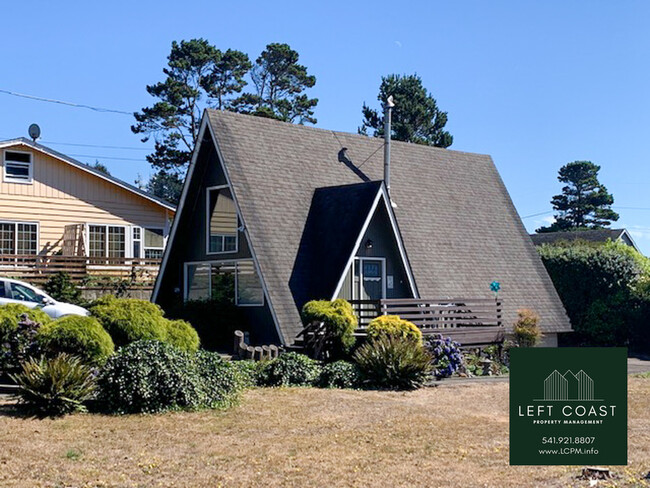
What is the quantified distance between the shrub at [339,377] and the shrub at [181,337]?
Answer: 2.78 m

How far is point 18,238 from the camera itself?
111ft

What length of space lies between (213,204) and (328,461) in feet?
55.7

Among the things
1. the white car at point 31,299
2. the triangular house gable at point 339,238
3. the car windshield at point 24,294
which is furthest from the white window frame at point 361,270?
the car windshield at point 24,294

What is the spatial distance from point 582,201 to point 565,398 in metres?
74.9

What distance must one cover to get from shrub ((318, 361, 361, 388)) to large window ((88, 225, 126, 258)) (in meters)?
18.8

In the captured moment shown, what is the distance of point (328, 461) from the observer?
1139 cm

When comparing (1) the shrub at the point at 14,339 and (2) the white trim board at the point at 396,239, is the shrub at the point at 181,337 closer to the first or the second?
(1) the shrub at the point at 14,339

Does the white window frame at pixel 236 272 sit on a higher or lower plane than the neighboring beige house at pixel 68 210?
lower

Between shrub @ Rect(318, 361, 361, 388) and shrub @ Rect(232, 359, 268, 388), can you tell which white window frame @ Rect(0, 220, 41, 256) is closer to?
shrub @ Rect(232, 359, 268, 388)

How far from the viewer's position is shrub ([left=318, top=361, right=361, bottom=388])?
1856 centimetres

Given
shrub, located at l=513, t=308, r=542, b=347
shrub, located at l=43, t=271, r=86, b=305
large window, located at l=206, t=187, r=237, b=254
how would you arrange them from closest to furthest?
large window, located at l=206, t=187, r=237, b=254
shrub, located at l=513, t=308, r=542, b=347
shrub, located at l=43, t=271, r=86, b=305

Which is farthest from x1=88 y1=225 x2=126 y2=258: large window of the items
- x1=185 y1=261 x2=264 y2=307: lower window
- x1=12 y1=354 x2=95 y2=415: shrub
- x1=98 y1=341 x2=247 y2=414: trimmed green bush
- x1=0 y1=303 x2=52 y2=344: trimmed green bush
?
x1=12 y1=354 x2=95 y2=415: shrub

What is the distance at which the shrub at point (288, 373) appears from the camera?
18375mm

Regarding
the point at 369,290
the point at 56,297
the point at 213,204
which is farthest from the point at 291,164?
the point at 56,297
